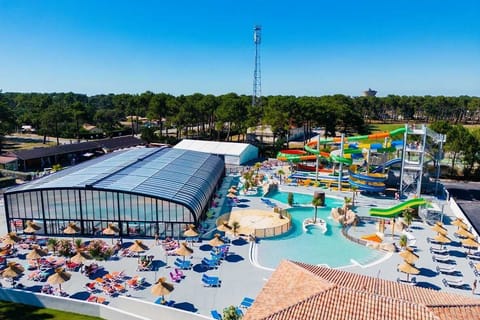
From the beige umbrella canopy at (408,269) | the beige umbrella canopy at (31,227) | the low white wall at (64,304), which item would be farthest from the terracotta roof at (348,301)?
the beige umbrella canopy at (31,227)

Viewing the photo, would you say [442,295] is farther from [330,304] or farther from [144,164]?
[144,164]

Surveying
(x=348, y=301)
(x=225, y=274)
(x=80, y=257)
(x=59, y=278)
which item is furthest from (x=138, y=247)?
(x=348, y=301)

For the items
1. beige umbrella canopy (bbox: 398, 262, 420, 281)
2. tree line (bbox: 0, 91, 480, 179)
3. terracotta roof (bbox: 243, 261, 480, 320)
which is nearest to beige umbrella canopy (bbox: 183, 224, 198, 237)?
terracotta roof (bbox: 243, 261, 480, 320)

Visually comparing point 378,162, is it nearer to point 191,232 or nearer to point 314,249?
point 314,249

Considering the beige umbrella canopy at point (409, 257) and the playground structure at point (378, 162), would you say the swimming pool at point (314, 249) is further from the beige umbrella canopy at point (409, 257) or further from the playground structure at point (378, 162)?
the playground structure at point (378, 162)

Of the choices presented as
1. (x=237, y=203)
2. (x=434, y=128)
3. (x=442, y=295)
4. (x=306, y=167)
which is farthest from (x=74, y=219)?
(x=434, y=128)

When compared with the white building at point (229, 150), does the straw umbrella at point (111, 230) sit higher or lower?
lower
